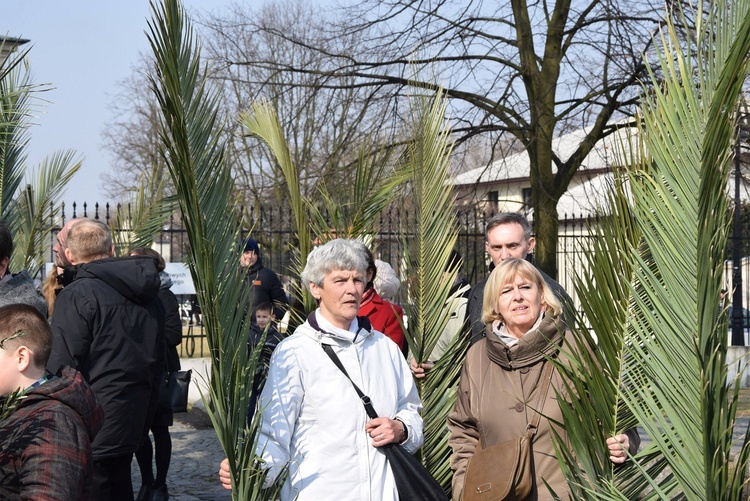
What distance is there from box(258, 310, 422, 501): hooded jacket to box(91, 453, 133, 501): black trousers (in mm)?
1468

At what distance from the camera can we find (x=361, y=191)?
473 centimetres

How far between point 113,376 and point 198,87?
2228 mm

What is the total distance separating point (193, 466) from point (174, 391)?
1637 millimetres

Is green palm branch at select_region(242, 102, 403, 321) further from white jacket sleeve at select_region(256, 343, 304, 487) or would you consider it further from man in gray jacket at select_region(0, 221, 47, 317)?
white jacket sleeve at select_region(256, 343, 304, 487)

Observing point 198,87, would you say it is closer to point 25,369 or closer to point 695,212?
point 25,369

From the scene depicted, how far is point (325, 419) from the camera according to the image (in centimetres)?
321

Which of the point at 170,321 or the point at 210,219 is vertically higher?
the point at 210,219

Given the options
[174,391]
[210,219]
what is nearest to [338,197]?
[210,219]

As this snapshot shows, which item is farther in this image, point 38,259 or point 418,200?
point 38,259

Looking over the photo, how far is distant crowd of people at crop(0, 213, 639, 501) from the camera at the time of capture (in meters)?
2.54

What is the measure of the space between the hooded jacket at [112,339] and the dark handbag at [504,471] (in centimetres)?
192

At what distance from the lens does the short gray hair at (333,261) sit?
3.42 metres

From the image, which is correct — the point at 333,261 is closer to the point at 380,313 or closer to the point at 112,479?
the point at 380,313

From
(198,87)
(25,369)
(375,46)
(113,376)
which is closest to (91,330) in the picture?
(113,376)
